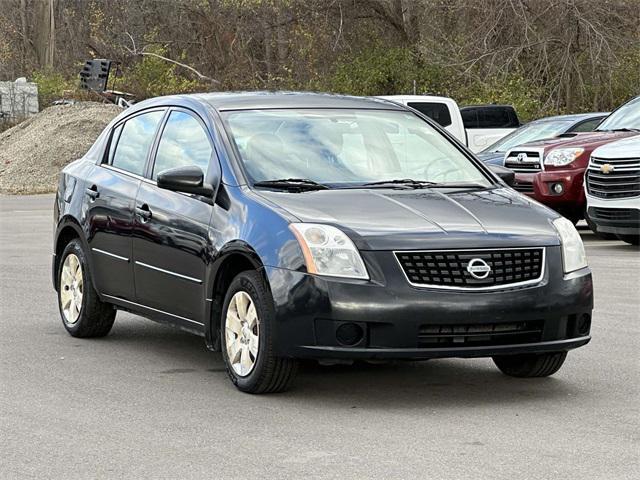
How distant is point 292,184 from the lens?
26.3 ft

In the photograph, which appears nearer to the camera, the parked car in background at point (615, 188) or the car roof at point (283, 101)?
the car roof at point (283, 101)

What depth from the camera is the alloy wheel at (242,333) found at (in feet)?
24.7

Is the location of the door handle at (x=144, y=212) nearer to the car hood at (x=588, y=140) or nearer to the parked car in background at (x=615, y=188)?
the parked car in background at (x=615, y=188)

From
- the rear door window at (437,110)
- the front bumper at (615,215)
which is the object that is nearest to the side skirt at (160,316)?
the front bumper at (615,215)

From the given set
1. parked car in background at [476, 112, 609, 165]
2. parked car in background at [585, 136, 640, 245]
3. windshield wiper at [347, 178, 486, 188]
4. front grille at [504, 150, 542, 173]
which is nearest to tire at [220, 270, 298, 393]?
windshield wiper at [347, 178, 486, 188]

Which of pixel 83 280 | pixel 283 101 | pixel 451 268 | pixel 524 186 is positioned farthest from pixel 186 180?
pixel 524 186

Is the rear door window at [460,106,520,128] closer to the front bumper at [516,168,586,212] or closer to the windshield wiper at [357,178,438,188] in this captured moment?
the front bumper at [516,168,586,212]

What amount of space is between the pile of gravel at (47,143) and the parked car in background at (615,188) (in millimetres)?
19878

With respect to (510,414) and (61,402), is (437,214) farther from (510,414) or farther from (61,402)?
(61,402)

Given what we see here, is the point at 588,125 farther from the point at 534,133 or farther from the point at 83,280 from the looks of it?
the point at 83,280

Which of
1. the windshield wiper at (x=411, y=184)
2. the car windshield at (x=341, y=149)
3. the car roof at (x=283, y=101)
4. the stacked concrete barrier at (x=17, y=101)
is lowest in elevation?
the stacked concrete barrier at (x=17, y=101)

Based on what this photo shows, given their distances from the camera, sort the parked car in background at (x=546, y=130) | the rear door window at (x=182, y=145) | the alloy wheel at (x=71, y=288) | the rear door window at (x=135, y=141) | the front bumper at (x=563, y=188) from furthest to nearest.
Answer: the parked car in background at (x=546, y=130) → the front bumper at (x=563, y=188) → the alloy wheel at (x=71, y=288) → the rear door window at (x=135, y=141) → the rear door window at (x=182, y=145)

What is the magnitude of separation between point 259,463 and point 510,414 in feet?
5.37

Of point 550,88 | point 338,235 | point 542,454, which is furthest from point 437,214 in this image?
point 550,88
